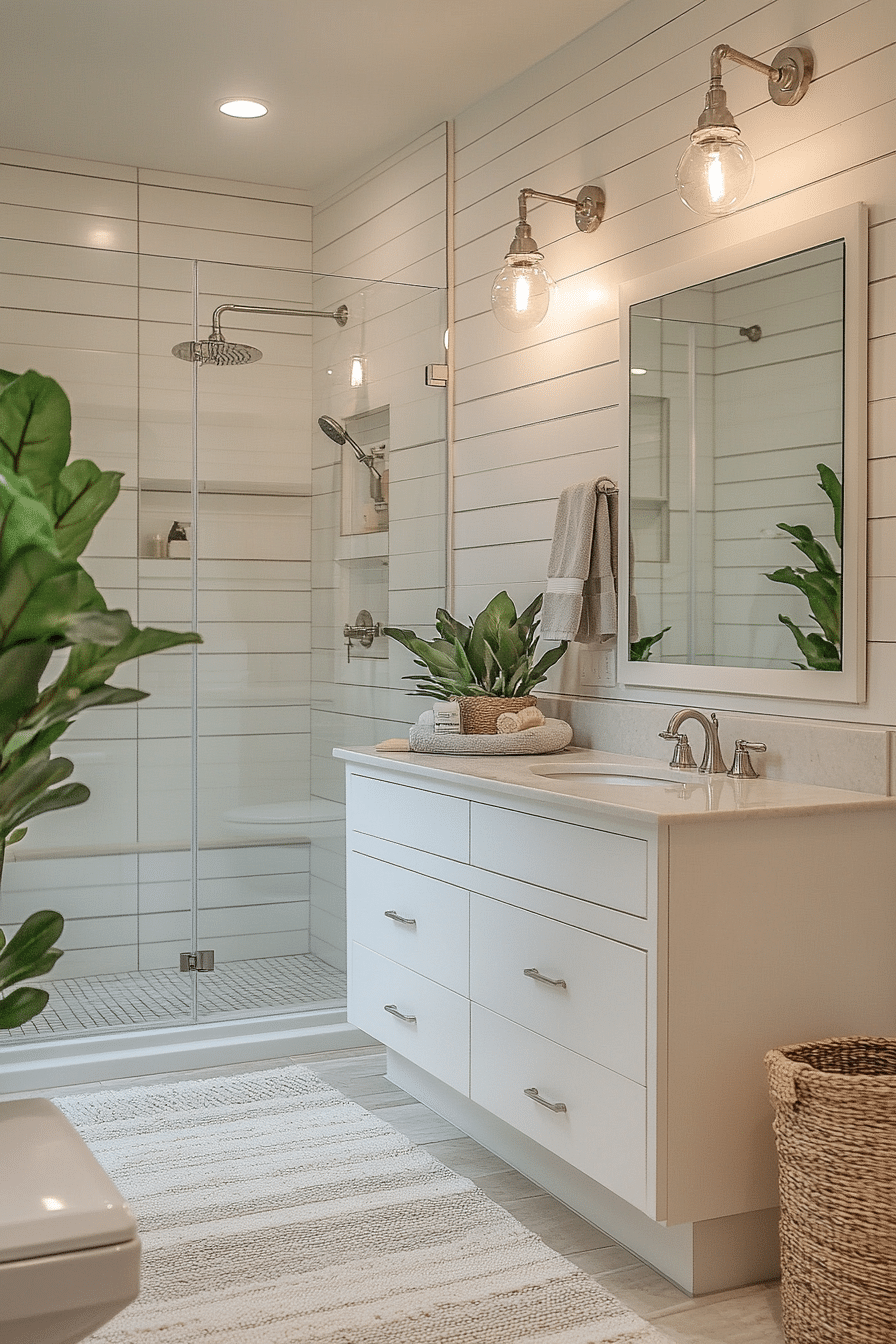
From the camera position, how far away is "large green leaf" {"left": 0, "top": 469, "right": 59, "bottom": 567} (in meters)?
0.96

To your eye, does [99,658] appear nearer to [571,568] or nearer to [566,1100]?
[566,1100]

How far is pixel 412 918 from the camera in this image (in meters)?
2.78

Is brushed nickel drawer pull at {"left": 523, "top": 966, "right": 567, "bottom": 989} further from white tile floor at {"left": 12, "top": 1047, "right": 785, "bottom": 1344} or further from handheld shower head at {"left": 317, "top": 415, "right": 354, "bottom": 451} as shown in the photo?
handheld shower head at {"left": 317, "top": 415, "right": 354, "bottom": 451}

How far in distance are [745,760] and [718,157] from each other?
110 centimetres

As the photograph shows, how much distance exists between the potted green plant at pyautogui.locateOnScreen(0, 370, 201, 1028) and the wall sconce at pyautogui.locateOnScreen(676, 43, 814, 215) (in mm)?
1555

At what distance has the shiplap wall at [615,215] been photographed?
2189mm

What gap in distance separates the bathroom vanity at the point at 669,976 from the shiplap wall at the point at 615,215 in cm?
33

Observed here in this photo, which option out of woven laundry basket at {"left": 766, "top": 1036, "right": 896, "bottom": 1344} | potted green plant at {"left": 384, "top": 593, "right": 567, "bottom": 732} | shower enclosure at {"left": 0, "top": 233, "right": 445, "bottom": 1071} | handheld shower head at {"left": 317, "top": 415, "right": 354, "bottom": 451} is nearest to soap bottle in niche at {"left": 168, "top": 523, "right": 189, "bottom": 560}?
shower enclosure at {"left": 0, "top": 233, "right": 445, "bottom": 1071}

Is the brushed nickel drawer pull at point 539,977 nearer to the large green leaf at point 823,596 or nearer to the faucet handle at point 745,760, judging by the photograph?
the faucet handle at point 745,760

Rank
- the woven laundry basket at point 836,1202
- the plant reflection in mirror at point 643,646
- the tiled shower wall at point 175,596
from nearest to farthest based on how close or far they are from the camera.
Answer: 1. the woven laundry basket at point 836,1202
2. the plant reflection in mirror at point 643,646
3. the tiled shower wall at point 175,596

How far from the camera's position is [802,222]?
2.32 meters

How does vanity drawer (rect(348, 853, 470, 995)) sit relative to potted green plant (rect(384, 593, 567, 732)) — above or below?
below

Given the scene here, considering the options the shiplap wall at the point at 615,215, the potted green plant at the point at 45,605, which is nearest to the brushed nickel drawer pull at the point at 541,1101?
Result: the shiplap wall at the point at 615,215

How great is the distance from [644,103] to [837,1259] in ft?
7.61
